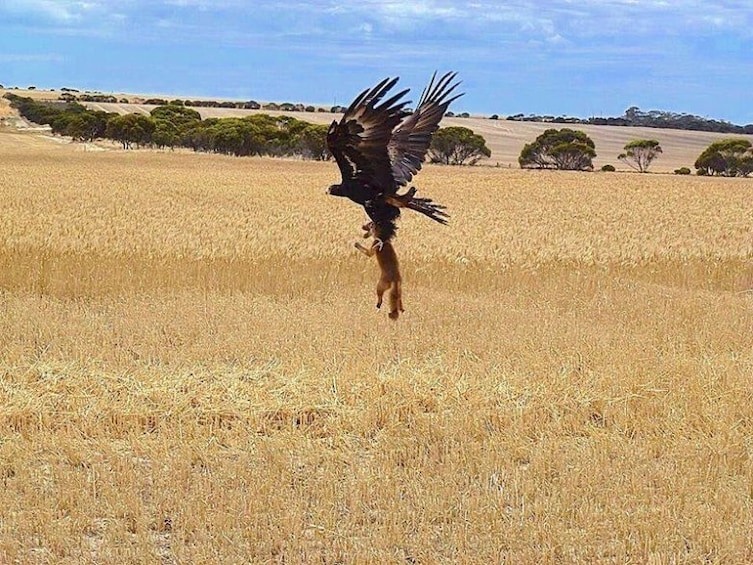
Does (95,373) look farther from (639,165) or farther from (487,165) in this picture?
(639,165)

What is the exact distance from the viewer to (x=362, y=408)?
8641mm

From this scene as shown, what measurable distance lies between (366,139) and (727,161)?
75318 millimetres

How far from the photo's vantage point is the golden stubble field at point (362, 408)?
244 inches

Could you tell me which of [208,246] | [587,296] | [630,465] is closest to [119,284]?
[208,246]

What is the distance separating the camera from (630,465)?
7.43 metres

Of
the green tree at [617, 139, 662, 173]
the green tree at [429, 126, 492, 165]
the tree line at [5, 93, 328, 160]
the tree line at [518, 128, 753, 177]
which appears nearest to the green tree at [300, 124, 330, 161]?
the tree line at [5, 93, 328, 160]

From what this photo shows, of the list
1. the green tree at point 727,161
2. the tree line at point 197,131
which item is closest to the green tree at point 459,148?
the tree line at point 197,131

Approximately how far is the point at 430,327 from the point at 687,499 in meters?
5.20

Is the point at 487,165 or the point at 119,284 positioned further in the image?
the point at 487,165

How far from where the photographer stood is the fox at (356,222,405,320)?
Result: 2.92 meters

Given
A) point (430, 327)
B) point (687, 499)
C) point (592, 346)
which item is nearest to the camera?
point (687, 499)

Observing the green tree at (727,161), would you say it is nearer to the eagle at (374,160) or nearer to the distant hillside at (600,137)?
the distant hillside at (600,137)

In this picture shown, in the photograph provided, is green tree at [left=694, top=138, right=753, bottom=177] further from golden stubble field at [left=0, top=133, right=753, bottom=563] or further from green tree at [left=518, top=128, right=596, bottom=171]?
golden stubble field at [left=0, top=133, right=753, bottom=563]

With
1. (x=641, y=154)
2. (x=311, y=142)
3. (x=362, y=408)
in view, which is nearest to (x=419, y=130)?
(x=362, y=408)
